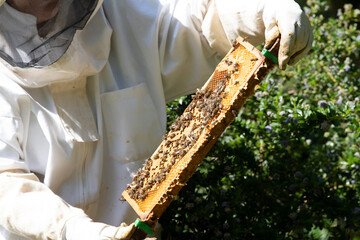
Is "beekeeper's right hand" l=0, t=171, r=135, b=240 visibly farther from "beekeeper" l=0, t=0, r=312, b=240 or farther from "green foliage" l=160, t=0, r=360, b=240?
"green foliage" l=160, t=0, r=360, b=240

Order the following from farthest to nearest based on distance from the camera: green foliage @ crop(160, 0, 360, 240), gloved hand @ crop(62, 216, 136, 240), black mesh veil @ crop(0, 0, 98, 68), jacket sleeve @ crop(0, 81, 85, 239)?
green foliage @ crop(160, 0, 360, 240), black mesh veil @ crop(0, 0, 98, 68), jacket sleeve @ crop(0, 81, 85, 239), gloved hand @ crop(62, 216, 136, 240)

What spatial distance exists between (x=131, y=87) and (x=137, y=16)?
0.37 metres

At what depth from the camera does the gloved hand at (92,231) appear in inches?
76.2

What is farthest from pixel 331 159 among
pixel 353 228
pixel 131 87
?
pixel 131 87

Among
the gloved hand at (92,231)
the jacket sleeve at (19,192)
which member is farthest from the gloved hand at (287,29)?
the jacket sleeve at (19,192)

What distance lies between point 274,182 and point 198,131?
1343 mm

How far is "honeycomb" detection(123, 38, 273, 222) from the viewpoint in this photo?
6.90 ft

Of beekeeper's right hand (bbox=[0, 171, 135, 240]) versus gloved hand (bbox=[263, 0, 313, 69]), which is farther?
gloved hand (bbox=[263, 0, 313, 69])

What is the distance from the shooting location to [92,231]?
197 cm

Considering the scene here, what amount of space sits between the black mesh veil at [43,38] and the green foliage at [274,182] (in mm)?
1128

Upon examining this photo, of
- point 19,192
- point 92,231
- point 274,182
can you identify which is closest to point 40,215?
point 19,192

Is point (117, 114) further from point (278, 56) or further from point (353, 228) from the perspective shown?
point (353, 228)

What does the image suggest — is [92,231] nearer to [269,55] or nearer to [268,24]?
[269,55]

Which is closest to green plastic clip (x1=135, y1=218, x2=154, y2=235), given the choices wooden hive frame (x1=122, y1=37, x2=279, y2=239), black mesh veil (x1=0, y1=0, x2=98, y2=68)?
wooden hive frame (x1=122, y1=37, x2=279, y2=239)
